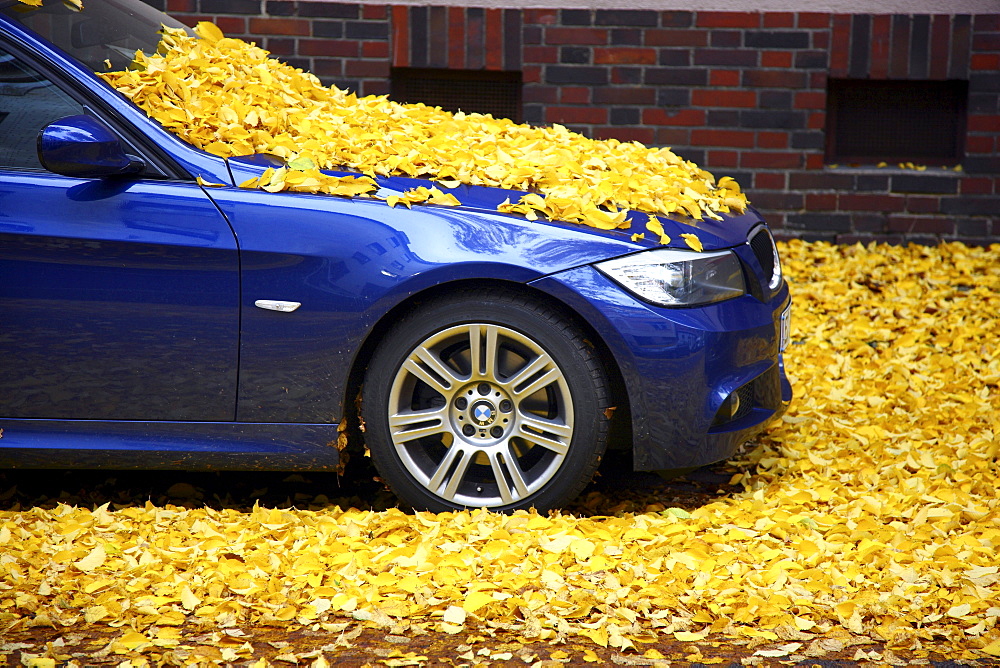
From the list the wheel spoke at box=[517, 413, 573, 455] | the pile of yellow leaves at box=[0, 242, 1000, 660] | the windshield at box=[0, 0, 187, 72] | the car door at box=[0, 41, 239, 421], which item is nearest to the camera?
the pile of yellow leaves at box=[0, 242, 1000, 660]

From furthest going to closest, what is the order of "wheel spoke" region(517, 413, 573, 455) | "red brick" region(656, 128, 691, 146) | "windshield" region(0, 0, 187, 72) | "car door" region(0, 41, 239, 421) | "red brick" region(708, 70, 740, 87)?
"red brick" region(656, 128, 691, 146), "red brick" region(708, 70, 740, 87), "windshield" region(0, 0, 187, 72), "wheel spoke" region(517, 413, 573, 455), "car door" region(0, 41, 239, 421)

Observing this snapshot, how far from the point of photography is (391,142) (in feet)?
13.4

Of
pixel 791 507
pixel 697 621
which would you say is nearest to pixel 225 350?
pixel 697 621

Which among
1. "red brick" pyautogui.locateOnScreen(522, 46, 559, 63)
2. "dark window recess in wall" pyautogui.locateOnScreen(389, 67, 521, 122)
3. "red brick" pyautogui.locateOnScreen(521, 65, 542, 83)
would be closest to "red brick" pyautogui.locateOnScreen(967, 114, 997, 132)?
"red brick" pyautogui.locateOnScreen(522, 46, 559, 63)

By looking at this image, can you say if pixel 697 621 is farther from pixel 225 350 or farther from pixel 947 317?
pixel 947 317

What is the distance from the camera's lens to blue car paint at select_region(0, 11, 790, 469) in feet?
11.5

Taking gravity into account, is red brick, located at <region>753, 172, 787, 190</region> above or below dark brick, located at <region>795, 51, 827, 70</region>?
below

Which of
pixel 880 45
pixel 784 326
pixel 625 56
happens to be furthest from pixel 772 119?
pixel 784 326

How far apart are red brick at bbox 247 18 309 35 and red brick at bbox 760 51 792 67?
3.41 metres

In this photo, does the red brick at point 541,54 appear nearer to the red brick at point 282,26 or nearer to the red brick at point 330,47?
the red brick at point 330,47

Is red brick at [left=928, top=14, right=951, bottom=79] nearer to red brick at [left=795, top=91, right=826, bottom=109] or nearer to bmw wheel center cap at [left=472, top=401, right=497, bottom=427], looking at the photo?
red brick at [left=795, top=91, right=826, bottom=109]

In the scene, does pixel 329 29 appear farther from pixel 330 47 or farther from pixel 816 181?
pixel 816 181

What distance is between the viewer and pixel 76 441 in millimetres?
3623

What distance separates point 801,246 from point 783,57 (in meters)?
1.40
